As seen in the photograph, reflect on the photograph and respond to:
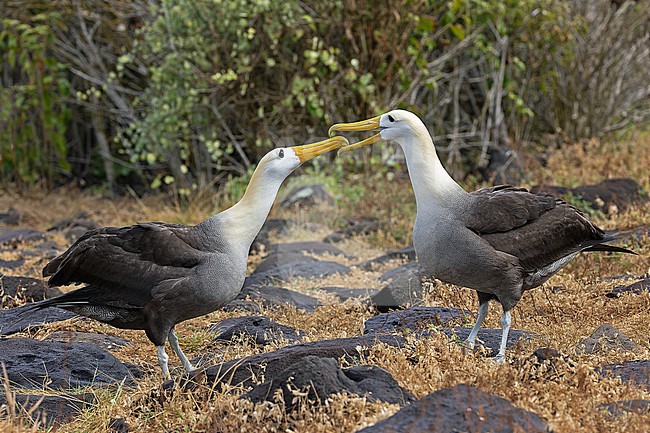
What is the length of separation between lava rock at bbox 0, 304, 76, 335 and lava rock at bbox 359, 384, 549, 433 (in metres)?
2.81

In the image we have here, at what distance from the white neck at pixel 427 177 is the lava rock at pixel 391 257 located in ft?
8.92

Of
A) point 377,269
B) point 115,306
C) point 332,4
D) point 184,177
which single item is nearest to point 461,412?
point 115,306

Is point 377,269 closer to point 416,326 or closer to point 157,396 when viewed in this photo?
point 416,326

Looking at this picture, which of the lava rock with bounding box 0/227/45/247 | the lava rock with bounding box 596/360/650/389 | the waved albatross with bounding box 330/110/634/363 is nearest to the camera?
the lava rock with bounding box 596/360/650/389

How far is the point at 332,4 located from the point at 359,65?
0.85 metres

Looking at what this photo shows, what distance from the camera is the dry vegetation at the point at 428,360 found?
2.73m

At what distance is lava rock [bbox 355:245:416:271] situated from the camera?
6.66 m

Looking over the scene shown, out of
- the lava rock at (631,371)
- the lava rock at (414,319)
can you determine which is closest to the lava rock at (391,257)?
the lava rock at (414,319)

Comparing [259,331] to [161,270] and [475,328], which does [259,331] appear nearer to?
[161,270]

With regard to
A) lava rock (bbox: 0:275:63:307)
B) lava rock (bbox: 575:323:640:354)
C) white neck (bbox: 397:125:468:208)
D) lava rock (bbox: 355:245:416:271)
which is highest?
white neck (bbox: 397:125:468:208)

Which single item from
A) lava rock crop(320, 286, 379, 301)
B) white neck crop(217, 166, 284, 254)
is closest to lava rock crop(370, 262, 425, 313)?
lava rock crop(320, 286, 379, 301)

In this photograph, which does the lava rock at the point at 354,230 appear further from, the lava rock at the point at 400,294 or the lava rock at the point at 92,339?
the lava rock at the point at 92,339

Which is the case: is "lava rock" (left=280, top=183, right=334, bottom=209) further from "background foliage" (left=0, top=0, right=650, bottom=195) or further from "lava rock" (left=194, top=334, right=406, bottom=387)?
"lava rock" (left=194, top=334, right=406, bottom=387)

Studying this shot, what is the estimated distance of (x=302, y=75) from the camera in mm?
10062
